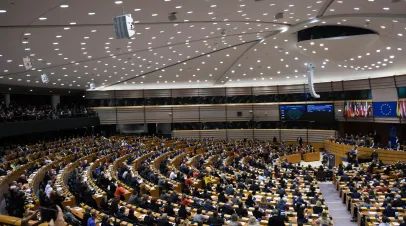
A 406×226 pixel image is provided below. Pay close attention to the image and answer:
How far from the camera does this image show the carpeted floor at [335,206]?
13.9 metres

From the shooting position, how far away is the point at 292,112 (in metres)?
38.3

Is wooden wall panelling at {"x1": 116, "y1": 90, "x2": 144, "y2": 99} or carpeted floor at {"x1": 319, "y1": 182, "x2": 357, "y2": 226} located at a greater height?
wooden wall panelling at {"x1": 116, "y1": 90, "x2": 144, "y2": 99}

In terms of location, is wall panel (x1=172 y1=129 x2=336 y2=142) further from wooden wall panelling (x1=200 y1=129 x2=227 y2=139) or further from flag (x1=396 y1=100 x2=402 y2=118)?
flag (x1=396 y1=100 x2=402 y2=118)

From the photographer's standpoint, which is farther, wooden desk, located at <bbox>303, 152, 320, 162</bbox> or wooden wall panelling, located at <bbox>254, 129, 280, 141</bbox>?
wooden wall panelling, located at <bbox>254, 129, 280, 141</bbox>

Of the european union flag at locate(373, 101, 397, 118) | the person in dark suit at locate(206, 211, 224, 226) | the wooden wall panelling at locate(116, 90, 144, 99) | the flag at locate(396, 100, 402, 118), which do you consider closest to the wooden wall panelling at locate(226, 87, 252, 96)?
the wooden wall panelling at locate(116, 90, 144, 99)

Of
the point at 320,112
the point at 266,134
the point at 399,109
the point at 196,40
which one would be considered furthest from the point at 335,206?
the point at 266,134

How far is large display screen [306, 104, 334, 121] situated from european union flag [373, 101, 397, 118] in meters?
5.23

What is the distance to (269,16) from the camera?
17094mm

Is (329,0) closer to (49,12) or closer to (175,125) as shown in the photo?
(49,12)

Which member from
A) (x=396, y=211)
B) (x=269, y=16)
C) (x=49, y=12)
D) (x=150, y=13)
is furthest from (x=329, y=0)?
(x=49, y=12)

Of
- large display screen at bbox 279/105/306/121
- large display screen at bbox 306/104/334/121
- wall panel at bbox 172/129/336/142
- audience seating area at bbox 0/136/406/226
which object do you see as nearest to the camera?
audience seating area at bbox 0/136/406/226

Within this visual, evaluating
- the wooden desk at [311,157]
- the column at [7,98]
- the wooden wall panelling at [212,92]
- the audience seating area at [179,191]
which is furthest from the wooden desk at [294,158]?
the column at [7,98]

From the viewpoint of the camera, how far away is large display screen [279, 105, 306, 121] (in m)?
37.5

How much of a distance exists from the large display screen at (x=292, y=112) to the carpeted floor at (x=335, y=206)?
57.7 feet
